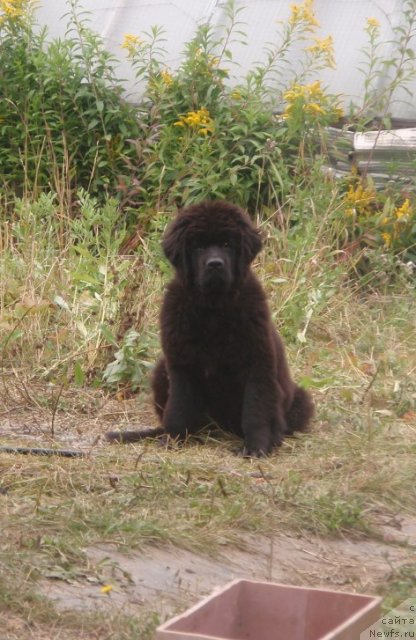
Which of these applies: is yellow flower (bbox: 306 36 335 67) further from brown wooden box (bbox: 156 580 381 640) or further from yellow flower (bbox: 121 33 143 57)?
brown wooden box (bbox: 156 580 381 640)

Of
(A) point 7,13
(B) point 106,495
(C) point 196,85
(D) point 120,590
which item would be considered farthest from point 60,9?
(D) point 120,590

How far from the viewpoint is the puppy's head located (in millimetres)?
6023

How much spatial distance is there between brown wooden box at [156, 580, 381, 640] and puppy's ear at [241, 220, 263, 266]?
3.08 meters

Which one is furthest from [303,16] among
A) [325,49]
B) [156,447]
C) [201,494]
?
[201,494]

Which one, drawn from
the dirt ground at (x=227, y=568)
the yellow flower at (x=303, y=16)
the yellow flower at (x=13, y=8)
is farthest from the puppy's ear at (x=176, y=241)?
the yellow flower at (x=13, y=8)

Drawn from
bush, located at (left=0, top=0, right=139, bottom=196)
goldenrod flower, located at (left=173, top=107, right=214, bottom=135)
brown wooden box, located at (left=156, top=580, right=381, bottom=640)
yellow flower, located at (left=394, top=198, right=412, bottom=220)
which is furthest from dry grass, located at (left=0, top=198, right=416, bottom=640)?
bush, located at (left=0, top=0, right=139, bottom=196)

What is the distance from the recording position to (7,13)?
33.1 ft

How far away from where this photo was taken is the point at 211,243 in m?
6.07

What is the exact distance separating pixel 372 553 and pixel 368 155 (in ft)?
18.8

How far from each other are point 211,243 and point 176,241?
0.18 metres

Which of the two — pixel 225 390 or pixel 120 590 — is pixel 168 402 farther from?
pixel 120 590

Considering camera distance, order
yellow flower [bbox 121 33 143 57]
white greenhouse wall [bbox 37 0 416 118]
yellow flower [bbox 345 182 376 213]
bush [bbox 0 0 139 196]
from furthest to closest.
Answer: white greenhouse wall [bbox 37 0 416 118] → yellow flower [bbox 121 33 143 57] → bush [bbox 0 0 139 196] → yellow flower [bbox 345 182 376 213]

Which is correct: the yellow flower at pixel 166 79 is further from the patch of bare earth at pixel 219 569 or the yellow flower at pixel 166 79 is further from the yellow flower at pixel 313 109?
the patch of bare earth at pixel 219 569

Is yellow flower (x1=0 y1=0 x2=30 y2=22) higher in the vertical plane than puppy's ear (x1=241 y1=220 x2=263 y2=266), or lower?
higher
